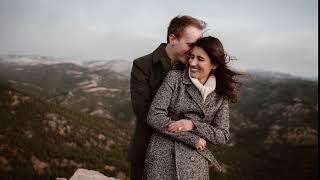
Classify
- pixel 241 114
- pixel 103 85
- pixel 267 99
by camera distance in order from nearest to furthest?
pixel 241 114
pixel 267 99
pixel 103 85

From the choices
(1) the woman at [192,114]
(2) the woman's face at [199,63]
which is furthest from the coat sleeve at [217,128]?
(2) the woman's face at [199,63]

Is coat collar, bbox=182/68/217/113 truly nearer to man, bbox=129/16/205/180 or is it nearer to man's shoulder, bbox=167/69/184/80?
man's shoulder, bbox=167/69/184/80

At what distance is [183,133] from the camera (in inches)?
103

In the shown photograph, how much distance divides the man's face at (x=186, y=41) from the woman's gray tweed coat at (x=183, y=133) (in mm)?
154

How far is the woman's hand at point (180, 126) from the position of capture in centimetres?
258

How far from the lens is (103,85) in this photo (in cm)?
5728

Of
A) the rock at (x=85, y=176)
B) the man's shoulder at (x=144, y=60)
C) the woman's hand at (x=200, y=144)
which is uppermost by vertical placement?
the man's shoulder at (x=144, y=60)

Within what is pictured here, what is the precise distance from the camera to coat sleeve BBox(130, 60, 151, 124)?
2771mm

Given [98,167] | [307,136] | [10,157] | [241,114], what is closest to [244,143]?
[307,136]

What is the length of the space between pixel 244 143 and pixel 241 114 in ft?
26.3

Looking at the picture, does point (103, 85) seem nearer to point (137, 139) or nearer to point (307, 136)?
point (307, 136)

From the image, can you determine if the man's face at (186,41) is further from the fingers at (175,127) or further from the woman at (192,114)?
the fingers at (175,127)

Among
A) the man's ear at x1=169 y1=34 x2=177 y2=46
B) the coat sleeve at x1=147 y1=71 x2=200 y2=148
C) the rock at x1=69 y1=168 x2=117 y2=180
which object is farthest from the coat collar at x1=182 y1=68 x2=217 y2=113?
the rock at x1=69 y1=168 x2=117 y2=180

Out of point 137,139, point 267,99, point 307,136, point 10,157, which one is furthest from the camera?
point 267,99
